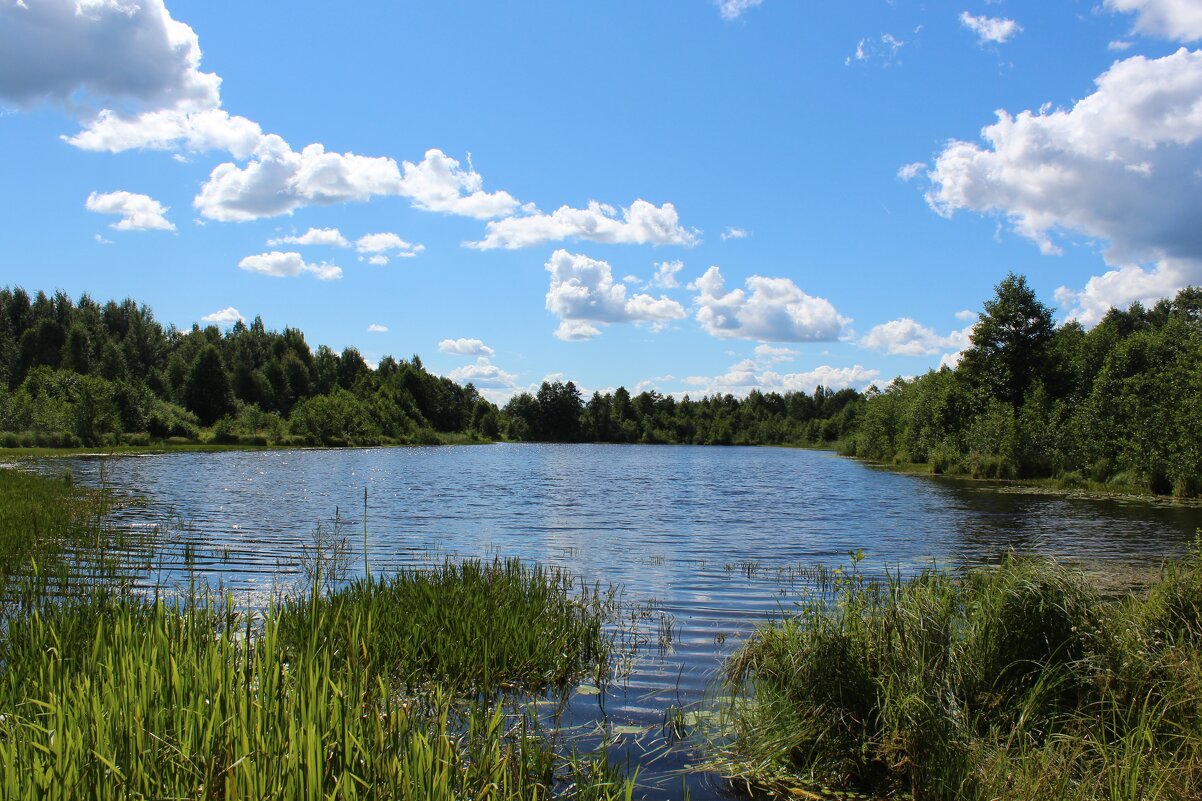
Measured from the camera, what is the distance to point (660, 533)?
2627cm

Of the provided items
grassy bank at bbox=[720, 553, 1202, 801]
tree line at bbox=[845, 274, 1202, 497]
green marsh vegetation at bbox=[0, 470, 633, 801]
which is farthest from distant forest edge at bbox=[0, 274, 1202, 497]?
green marsh vegetation at bbox=[0, 470, 633, 801]

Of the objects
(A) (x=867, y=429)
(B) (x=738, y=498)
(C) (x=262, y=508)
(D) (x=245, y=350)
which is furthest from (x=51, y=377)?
(A) (x=867, y=429)

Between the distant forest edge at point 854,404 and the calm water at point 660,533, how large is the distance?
7.80 metres

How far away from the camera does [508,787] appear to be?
4.50 metres

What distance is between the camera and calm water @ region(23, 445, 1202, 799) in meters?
11.4

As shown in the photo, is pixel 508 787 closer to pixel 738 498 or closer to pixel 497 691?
pixel 497 691

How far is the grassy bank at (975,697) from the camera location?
604cm

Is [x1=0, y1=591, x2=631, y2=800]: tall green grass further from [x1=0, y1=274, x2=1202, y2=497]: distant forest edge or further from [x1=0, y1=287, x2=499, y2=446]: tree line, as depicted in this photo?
[x1=0, y1=287, x2=499, y2=446]: tree line

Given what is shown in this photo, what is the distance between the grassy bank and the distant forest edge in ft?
128

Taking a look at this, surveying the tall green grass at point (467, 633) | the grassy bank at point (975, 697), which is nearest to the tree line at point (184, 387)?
the tall green grass at point (467, 633)

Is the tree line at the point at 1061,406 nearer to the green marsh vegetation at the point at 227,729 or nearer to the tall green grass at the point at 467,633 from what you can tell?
the tall green grass at the point at 467,633

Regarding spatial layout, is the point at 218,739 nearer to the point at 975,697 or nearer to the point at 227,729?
the point at 227,729

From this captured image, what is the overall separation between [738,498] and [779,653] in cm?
3424

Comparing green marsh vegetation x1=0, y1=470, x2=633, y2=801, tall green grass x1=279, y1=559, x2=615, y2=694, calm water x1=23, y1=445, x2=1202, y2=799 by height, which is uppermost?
green marsh vegetation x1=0, y1=470, x2=633, y2=801
